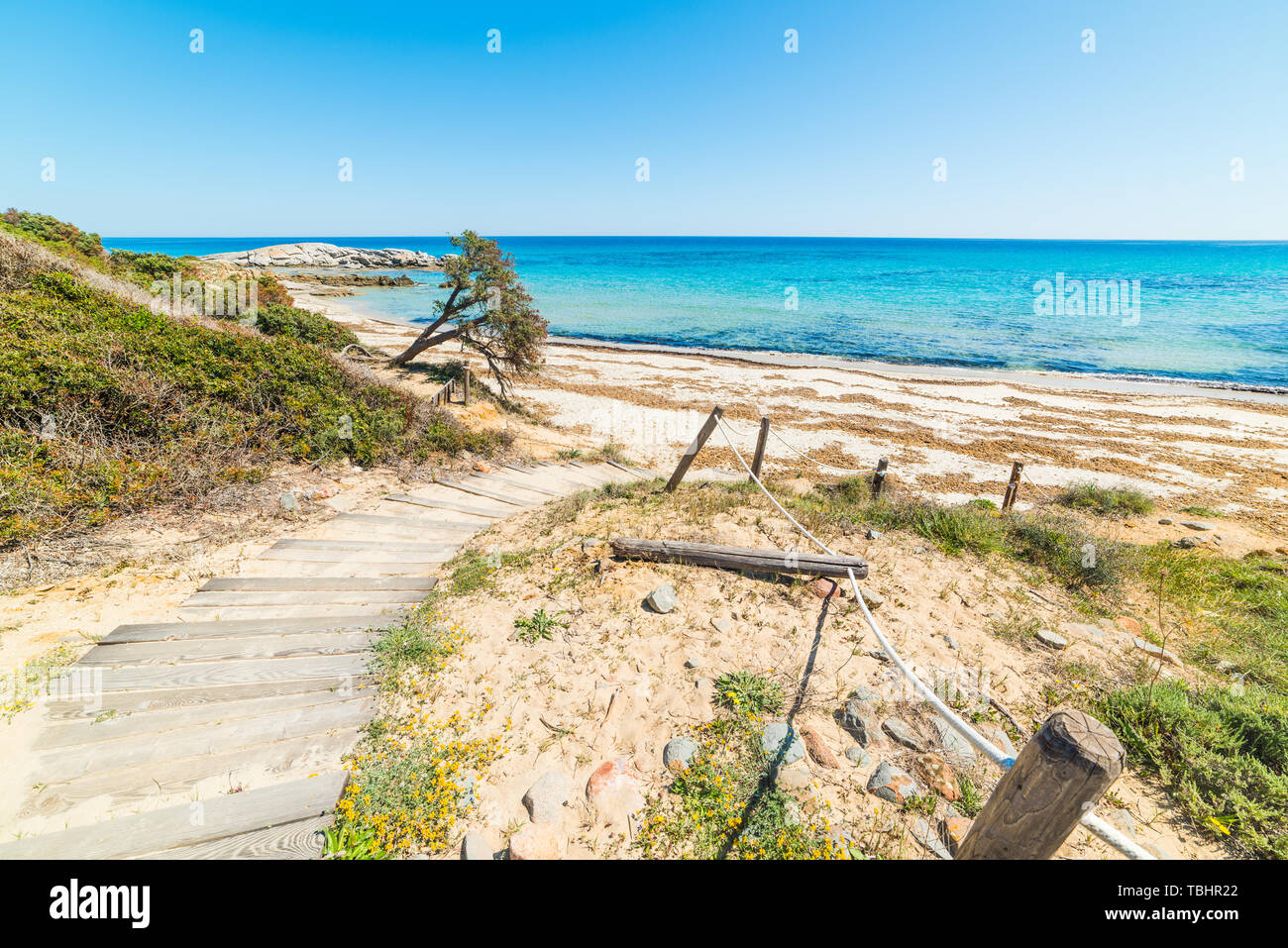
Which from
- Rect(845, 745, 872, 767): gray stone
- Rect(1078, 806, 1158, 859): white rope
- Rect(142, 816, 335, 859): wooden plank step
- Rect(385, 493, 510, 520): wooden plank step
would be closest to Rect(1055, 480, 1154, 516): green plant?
Rect(845, 745, 872, 767): gray stone

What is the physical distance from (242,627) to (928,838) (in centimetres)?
592

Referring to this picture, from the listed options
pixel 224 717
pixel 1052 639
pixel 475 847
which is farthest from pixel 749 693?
pixel 224 717

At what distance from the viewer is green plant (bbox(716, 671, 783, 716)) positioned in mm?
4121

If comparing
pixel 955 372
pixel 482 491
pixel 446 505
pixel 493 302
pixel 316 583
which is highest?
pixel 493 302

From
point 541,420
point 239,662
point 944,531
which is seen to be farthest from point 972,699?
point 541,420

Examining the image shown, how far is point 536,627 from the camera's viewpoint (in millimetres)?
5031

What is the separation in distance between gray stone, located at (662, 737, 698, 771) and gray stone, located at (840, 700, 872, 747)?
4.18ft

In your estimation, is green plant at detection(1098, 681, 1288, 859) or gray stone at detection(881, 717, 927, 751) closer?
green plant at detection(1098, 681, 1288, 859)

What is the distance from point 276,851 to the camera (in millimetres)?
2971

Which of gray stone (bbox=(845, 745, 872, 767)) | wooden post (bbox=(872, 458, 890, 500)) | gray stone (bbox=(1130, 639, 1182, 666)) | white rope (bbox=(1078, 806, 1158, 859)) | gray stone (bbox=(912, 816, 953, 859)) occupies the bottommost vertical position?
gray stone (bbox=(912, 816, 953, 859))

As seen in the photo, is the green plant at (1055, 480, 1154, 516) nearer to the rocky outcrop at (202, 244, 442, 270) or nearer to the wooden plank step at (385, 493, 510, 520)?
the wooden plank step at (385, 493, 510, 520)

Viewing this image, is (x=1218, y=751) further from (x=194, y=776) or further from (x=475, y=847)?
(x=194, y=776)
